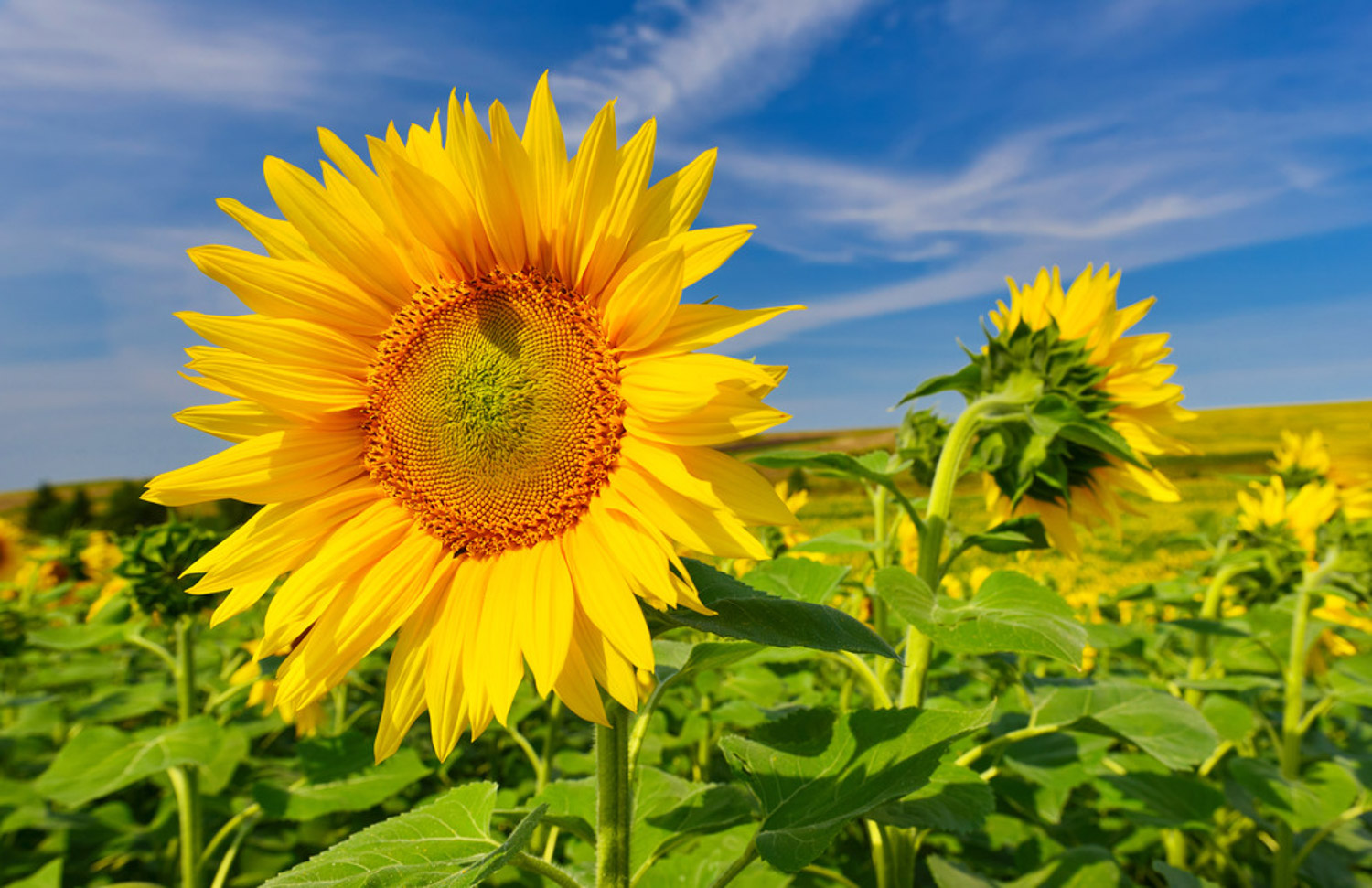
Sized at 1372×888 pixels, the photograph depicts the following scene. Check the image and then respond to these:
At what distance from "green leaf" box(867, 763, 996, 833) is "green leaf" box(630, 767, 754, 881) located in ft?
0.78

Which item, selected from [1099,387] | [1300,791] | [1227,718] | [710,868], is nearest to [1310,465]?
[1227,718]

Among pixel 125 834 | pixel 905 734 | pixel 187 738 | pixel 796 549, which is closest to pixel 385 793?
pixel 187 738

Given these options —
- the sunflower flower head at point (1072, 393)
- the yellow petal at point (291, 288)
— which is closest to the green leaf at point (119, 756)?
the yellow petal at point (291, 288)

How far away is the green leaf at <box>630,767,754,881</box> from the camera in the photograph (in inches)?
51.4

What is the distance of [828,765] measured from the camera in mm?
1245

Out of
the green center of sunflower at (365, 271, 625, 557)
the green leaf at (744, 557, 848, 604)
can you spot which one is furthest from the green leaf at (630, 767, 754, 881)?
the green center of sunflower at (365, 271, 625, 557)

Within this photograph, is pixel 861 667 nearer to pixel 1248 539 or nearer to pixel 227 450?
pixel 227 450

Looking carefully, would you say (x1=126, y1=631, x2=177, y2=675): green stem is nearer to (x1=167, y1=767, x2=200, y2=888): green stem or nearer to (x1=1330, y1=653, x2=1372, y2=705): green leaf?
(x1=167, y1=767, x2=200, y2=888): green stem

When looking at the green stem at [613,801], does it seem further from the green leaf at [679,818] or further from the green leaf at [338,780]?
the green leaf at [338,780]

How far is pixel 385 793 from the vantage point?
7.68ft

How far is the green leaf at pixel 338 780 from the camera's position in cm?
239

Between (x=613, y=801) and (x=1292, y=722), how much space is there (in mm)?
Answer: 3116

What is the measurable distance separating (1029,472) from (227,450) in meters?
1.68

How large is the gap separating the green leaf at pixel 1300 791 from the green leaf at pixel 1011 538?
4.81ft
